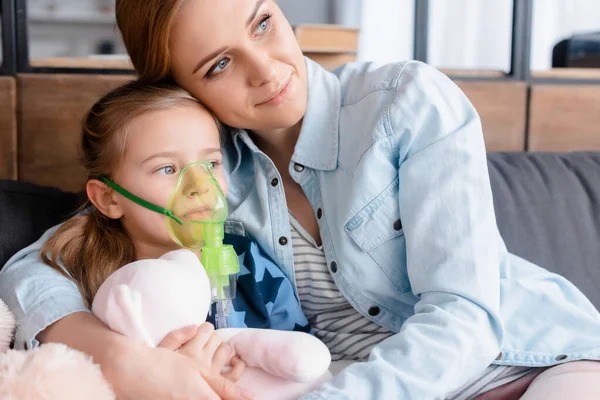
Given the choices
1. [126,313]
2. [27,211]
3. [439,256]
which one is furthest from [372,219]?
[27,211]

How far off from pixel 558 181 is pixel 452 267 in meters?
0.70

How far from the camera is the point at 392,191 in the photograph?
1.32 meters

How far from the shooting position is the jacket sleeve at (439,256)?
1.13m

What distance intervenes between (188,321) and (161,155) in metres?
0.39

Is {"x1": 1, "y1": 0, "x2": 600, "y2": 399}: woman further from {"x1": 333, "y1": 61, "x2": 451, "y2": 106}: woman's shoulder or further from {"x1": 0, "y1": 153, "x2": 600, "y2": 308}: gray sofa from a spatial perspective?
{"x1": 0, "y1": 153, "x2": 600, "y2": 308}: gray sofa

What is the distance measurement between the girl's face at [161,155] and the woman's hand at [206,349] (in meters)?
0.33

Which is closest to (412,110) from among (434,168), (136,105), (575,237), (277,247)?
(434,168)

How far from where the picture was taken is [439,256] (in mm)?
1193

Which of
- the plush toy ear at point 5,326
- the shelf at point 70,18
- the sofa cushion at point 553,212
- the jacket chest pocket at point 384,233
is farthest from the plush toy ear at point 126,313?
the shelf at point 70,18

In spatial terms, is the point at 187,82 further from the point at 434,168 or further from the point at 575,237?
the point at 575,237

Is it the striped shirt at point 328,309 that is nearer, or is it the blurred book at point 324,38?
the striped shirt at point 328,309

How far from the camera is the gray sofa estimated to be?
5.18 ft

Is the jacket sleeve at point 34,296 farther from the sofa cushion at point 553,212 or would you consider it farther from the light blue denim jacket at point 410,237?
the sofa cushion at point 553,212

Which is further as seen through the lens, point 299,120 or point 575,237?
point 575,237
